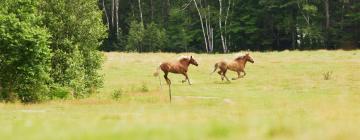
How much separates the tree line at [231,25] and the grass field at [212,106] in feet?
68.4

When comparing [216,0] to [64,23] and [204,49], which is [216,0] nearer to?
[204,49]

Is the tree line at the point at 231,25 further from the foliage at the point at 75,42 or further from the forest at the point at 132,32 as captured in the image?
the foliage at the point at 75,42

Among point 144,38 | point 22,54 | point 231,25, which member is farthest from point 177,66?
point 231,25

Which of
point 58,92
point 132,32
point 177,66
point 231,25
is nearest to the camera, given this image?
point 58,92

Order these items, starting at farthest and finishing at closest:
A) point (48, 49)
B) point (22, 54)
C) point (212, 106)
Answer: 1. point (48, 49)
2. point (22, 54)
3. point (212, 106)

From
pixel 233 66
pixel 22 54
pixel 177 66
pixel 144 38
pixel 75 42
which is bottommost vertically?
pixel 233 66

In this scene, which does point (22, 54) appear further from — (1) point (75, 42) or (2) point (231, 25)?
(2) point (231, 25)

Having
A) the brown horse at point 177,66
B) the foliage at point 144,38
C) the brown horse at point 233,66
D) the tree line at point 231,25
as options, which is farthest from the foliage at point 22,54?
the foliage at point 144,38

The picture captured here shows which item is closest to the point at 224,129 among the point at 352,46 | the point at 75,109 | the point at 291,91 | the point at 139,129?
the point at 139,129

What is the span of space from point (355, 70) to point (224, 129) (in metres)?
33.2

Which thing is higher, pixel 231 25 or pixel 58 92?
pixel 231 25

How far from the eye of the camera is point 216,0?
8700 centimetres

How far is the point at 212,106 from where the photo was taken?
77.8ft

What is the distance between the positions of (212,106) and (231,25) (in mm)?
59932
